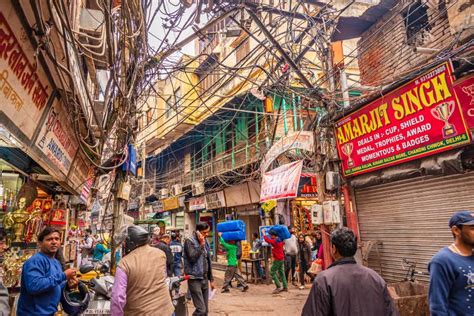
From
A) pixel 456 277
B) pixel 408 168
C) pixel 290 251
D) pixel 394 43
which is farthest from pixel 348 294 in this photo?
pixel 394 43

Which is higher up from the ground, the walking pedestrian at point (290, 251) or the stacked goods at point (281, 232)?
the stacked goods at point (281, 232)

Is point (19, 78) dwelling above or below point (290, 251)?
above

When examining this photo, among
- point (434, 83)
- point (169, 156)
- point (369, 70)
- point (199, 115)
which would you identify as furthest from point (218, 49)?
point (434, 83)

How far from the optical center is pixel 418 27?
8633 mm

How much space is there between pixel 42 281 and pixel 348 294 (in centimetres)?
289

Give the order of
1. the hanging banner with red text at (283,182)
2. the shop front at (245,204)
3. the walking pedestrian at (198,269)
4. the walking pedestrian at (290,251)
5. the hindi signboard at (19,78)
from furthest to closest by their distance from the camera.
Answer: the shop front at (245,204) → the walking pedestrian at (290,251) → the hanging banner with red text at (283,182) → the walking pedestrian at (198,269) → the hindi signboard at (19,78)

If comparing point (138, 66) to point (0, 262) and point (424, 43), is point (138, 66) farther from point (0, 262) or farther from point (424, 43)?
point (424, 43)

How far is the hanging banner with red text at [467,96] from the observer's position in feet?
17.5

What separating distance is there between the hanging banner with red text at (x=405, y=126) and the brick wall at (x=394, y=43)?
832 millimetres

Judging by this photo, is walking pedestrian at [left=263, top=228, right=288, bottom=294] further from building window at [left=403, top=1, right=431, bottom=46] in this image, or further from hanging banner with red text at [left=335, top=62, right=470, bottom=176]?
building window at [left=403, top=1, right=431, bottom=46]

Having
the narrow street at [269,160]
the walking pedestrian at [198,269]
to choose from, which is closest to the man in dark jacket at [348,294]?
the narrow street at [269,160]

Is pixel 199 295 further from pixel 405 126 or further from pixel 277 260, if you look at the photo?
pixel 405 126

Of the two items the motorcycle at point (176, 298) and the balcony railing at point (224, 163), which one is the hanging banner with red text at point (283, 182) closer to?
the balcony railing at point (224, 163)

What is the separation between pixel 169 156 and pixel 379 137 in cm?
1947
